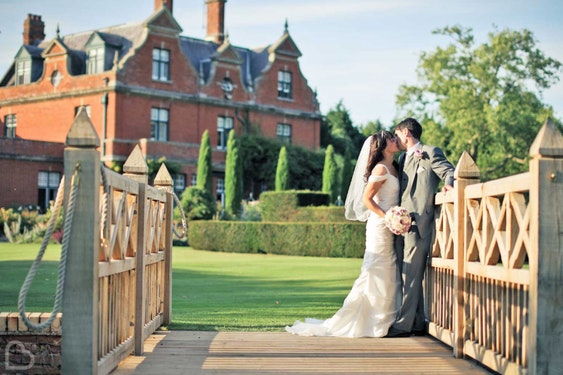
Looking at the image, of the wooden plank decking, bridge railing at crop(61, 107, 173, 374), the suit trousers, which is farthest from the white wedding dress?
bridge railing at crop(61, 107, 173, 374)

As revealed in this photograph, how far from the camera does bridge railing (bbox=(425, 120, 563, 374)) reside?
17.7 ft

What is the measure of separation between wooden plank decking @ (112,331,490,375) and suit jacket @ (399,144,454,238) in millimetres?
1175

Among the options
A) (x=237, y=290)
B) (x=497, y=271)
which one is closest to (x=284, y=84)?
(x=237, y=290)

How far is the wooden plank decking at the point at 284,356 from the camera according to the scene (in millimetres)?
6462

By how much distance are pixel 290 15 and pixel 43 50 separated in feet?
48.4

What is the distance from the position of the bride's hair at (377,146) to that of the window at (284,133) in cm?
4233

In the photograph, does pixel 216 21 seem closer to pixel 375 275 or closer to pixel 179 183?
pixel 179 183

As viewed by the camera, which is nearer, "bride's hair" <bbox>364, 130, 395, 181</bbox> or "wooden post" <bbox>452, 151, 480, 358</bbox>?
"wooden post" <bbox>452, 151, 480, 358</bbox>

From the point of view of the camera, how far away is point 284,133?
52.2m

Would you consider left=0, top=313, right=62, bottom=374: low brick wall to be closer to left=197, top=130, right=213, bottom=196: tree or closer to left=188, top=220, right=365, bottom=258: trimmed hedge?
left=188, top=220, right=365, bottom=258: trimmed hedge

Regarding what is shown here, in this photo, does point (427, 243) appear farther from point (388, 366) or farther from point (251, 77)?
point (251, 77)

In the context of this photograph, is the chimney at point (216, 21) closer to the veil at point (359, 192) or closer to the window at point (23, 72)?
the window at point (23, 72)

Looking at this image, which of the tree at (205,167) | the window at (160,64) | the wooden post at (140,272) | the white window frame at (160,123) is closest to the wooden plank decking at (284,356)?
the wooden post at (140,272)

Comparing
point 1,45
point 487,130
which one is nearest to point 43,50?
point 1,45
